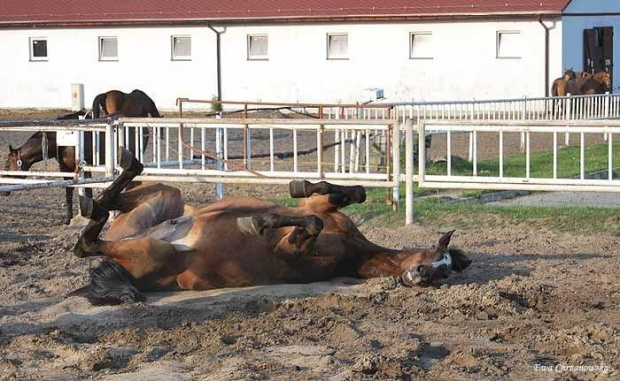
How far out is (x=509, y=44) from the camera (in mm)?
34719

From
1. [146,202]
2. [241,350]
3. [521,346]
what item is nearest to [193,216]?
[146,202]

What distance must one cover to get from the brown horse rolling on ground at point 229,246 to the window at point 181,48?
98.7 feet

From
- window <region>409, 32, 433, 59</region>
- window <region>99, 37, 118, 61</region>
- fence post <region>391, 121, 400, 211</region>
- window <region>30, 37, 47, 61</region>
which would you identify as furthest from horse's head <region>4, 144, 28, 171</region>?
window <region>30, 37, 47, 61</region>

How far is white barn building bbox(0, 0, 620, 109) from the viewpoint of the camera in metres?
34.5

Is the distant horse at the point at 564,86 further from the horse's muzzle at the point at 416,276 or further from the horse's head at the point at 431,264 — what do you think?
Answer: the horse's muzzle at the point at 416,276

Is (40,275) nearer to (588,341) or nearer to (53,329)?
(53,329)

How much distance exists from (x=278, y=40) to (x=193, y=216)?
29.6m

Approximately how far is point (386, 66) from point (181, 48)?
7.13 meters

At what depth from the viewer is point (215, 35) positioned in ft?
123

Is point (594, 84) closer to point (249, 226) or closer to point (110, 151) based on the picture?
point (110, 151)

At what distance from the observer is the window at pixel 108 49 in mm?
39094

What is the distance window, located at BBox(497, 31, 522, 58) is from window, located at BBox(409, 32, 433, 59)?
2.16 meters

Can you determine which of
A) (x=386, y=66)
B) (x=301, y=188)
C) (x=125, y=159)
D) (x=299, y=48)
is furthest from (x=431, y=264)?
→ (x=299, y=48)

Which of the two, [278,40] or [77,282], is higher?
[278,40]
